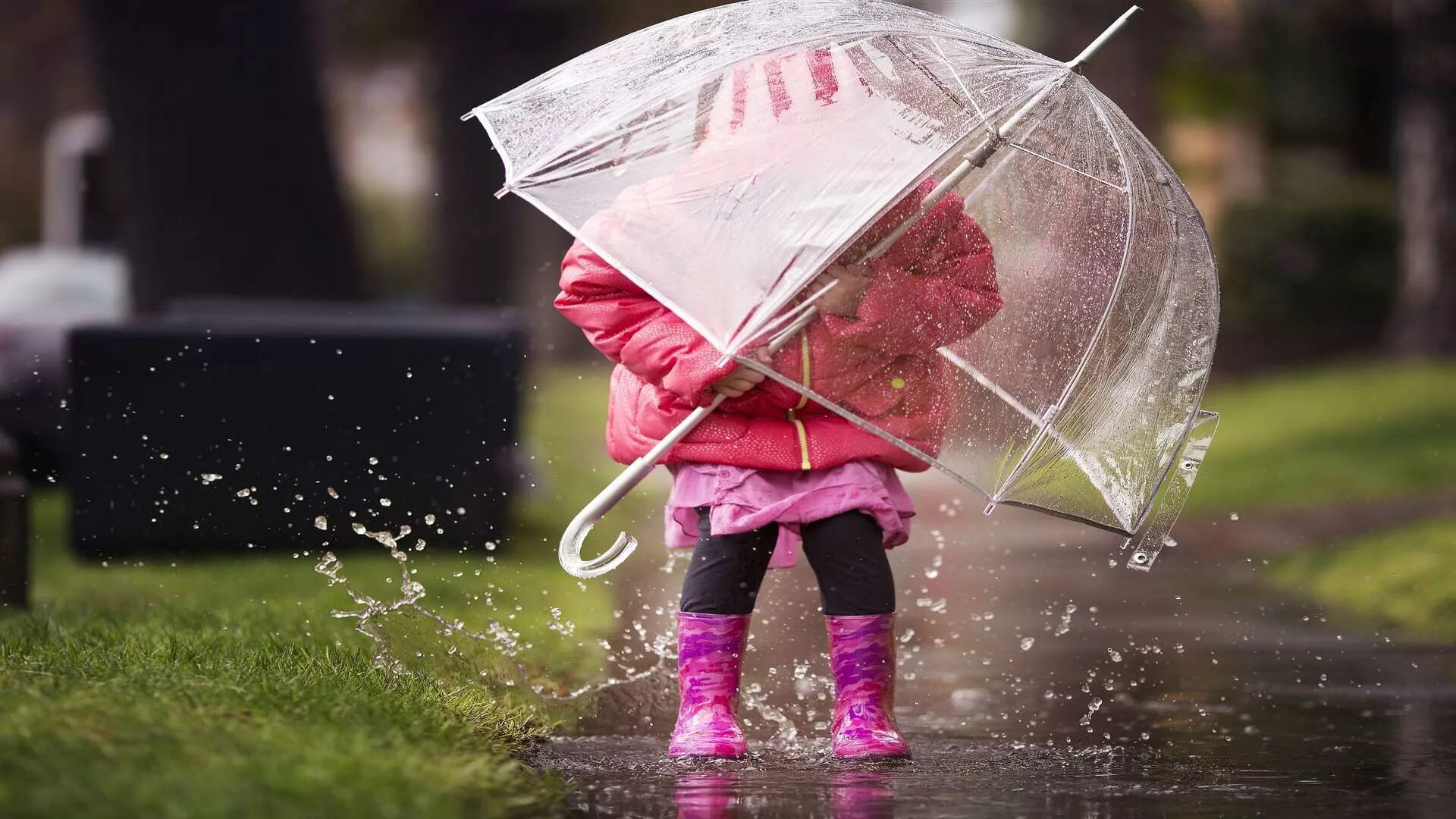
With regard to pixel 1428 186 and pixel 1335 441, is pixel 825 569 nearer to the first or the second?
pixel 1335 441

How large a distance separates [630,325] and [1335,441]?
34.5 feet

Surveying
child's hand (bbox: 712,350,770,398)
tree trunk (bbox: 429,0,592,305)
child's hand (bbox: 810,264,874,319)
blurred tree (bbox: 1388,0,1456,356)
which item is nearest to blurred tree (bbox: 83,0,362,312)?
child's hand (bbox: 712,350,770,398)

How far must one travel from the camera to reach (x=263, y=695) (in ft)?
14.5

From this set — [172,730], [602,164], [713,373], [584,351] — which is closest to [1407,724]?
[713,373]

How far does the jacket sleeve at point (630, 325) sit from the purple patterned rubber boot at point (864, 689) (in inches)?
26.7

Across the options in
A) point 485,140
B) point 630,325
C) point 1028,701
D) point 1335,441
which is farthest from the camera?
point 485,140

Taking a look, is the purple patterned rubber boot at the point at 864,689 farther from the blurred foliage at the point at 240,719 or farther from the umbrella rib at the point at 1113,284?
the blurred foliage at the point at 240,719

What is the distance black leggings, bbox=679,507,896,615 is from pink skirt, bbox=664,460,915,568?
4 centimetres

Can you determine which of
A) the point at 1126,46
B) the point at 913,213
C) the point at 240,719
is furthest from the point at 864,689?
the point at 1126,46

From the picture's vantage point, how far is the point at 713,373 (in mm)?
4602

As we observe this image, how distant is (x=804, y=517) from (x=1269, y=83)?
22769 millimetres

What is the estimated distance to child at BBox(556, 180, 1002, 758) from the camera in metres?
4.68

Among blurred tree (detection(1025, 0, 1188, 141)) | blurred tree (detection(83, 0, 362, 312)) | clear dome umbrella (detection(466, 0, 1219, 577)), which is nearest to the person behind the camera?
clear dome umbrella (detection(466, 0, 1219, 577))

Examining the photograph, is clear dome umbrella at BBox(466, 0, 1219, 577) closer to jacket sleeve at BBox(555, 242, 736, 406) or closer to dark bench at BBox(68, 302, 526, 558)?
jacket sleeve at BBox(555, 242, 736, 406)
